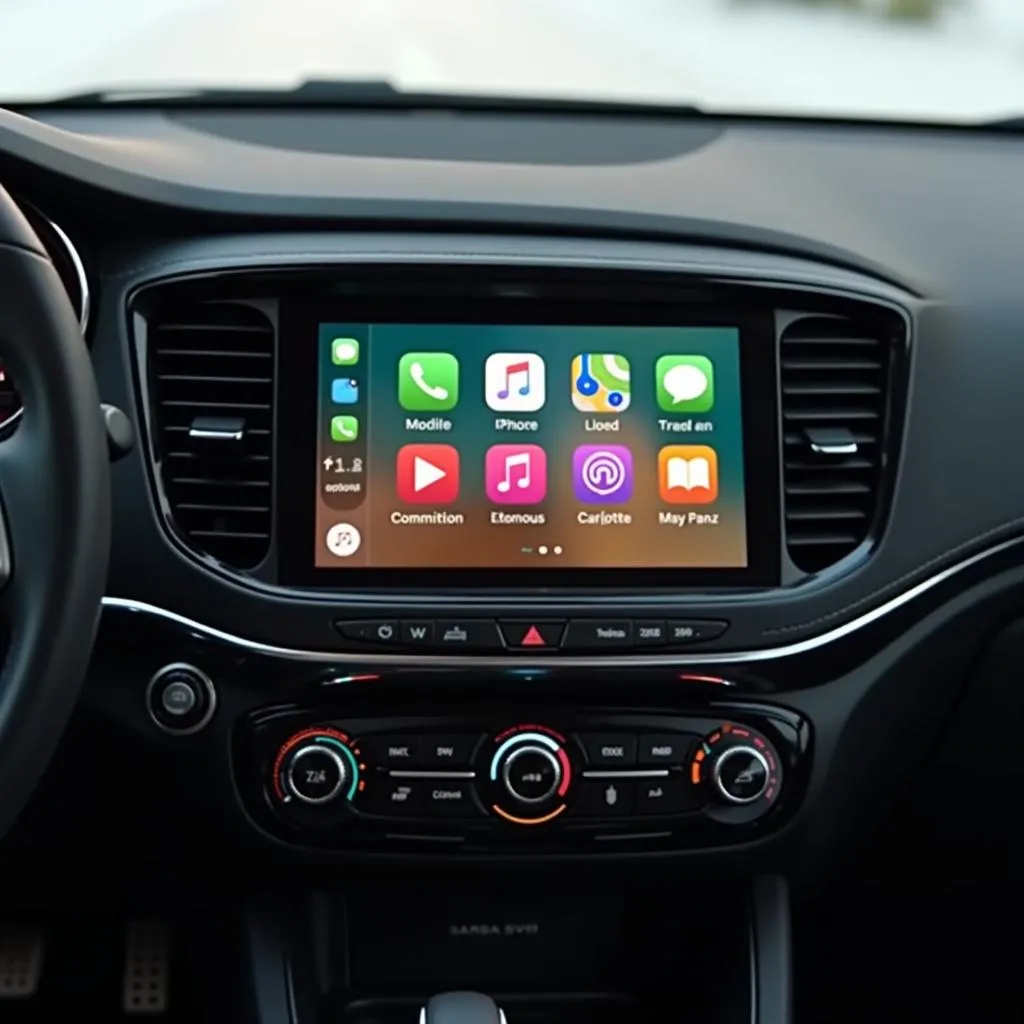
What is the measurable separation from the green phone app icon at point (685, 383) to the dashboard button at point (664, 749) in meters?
0.28

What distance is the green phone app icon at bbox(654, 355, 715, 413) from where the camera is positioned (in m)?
1.42

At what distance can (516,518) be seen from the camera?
1.40 metres

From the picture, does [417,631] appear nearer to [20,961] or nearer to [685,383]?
[685,383]

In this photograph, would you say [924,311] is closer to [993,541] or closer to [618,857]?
[993,541]

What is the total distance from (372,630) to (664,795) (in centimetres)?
29

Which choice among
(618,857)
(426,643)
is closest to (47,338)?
(426,643)

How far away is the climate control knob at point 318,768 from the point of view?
1411mm

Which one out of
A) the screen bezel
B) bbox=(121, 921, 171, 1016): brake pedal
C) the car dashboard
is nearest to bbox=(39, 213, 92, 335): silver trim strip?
the car dashboard

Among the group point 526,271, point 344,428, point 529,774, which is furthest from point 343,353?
point 529,774

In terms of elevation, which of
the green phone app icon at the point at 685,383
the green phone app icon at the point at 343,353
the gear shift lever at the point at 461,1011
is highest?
the green phone app icon at the point at 343,353

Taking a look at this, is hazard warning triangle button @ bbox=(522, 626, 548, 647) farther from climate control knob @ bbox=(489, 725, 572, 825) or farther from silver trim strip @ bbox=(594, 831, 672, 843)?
silver trim strip @ bbox=(594, 831, 672, 843)

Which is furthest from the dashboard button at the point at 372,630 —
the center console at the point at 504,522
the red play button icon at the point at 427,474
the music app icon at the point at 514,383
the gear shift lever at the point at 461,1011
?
the gear shift lever at the point at 461,1011

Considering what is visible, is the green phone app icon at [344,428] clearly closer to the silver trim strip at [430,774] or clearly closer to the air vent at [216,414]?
the air vent at [216,414]

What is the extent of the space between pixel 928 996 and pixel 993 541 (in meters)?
0.64
